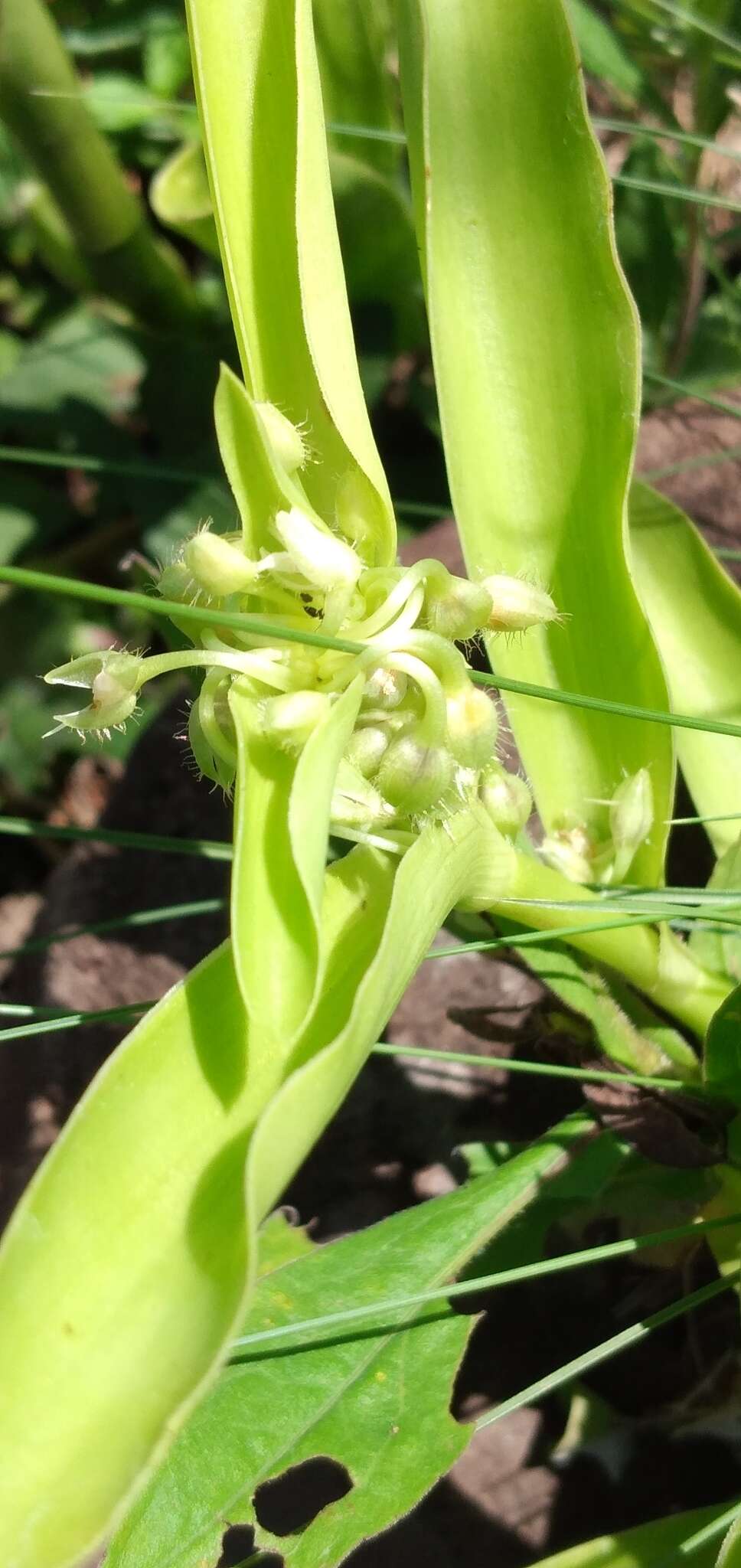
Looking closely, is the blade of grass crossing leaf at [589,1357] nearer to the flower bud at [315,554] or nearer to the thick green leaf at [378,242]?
the flower bud at [315,554]

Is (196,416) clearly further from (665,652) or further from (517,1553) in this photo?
(517,1553)

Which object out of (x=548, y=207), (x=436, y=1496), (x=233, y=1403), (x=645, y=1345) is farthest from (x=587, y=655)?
(x=436, y=1496)

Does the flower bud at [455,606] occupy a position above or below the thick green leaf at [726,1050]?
above

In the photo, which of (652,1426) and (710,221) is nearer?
(652,1426)

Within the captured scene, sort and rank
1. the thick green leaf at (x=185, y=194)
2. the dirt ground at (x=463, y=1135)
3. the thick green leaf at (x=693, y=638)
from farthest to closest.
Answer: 1. the thick green leaf at (x=185, y=194)
2. the dirt ground at (x=463, y=1135)
3. the thick green leaf at (x=693, y=638)

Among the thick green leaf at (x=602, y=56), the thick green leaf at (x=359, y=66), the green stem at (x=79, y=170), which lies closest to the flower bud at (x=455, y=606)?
the green stem at (x=79, y=170)

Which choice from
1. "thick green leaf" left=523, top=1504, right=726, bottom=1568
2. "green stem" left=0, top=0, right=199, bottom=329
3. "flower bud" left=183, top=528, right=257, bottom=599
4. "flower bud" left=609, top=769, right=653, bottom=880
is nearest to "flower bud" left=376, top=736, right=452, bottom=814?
"flower bud" left=183, top=528, right=257, bottom=599

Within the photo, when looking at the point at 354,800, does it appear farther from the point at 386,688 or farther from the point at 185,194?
the point at 185,194
